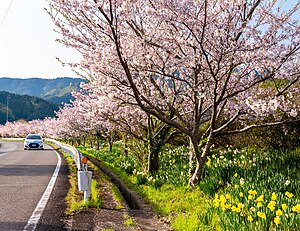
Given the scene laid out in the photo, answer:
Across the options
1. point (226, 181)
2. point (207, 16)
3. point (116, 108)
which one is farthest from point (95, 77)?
point (226, 181)

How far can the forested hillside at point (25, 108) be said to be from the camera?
158750 millimetres

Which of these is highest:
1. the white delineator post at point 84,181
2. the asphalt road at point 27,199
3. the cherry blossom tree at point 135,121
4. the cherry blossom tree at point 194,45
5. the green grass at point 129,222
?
the cherry blossom tree at point 194,45

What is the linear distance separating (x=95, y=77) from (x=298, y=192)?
214 inches

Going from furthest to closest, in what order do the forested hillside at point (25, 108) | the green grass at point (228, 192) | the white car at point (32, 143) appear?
1. the forested hillside at point (25, 108)
2. the white car at point (32, 143)
3. the green grass at point (228, 192)

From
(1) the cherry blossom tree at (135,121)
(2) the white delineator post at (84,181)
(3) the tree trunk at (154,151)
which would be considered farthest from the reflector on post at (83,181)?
(3) the tree trunk at (154,151)

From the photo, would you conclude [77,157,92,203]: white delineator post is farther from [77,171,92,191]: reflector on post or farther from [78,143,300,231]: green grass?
[78,143,300,231]: green grass

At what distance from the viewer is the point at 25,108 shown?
16512cm

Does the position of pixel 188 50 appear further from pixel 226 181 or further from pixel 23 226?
pixel 23 226

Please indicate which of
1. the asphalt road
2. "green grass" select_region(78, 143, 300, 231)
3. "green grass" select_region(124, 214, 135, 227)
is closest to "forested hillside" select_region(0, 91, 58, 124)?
the asphalt road

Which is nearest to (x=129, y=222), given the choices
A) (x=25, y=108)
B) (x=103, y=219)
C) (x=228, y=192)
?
(x=103, y=219)

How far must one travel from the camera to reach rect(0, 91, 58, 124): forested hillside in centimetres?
15875

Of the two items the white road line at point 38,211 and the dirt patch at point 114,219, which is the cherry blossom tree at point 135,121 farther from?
the dirt patch at point 114,219

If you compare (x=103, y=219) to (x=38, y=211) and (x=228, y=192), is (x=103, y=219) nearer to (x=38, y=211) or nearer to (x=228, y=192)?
(x=38, y=211)

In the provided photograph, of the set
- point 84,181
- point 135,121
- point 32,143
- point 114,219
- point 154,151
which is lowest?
point 32,143
